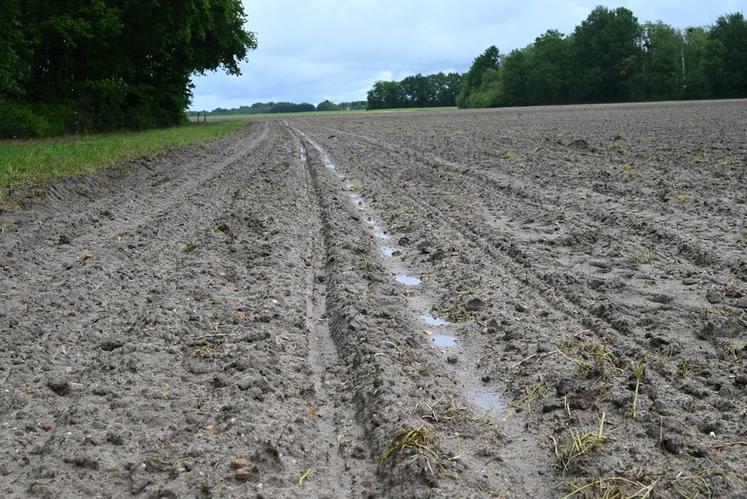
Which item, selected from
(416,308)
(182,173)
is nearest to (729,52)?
(182,173)

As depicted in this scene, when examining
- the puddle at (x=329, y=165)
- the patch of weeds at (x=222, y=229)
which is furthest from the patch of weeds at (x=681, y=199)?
the puddle at (x=329, y=165)

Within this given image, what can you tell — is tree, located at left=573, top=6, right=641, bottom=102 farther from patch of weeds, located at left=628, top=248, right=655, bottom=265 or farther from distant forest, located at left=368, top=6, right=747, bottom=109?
patch of weeds, located at left=628, top=248, right=655, bottom=265

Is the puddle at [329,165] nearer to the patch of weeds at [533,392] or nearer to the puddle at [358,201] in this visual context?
the puddle at [358,201]

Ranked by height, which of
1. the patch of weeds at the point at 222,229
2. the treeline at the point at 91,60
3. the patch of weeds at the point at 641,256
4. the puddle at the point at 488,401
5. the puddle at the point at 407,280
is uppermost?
the treeline at the point at 91,60

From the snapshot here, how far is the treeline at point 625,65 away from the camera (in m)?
81.8

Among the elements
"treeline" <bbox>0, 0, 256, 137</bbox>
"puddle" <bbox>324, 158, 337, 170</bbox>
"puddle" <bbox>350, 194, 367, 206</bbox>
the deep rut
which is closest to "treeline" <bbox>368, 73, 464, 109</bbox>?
"treeline" <bbox>0, 0, 256, 137</bbox>

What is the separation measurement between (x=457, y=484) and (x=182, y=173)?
42.7 ft

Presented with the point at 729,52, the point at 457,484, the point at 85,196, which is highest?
the point at 729,52

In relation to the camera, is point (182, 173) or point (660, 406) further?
point (182, 173)

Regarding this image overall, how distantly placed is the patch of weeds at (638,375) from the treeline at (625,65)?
282ft

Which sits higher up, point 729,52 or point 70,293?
point 729,52

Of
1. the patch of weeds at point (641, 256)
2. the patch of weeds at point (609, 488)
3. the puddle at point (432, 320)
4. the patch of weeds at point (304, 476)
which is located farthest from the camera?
the patch of weeds at point (641, 256)

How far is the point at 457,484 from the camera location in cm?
313

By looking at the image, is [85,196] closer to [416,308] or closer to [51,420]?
[416,308]
